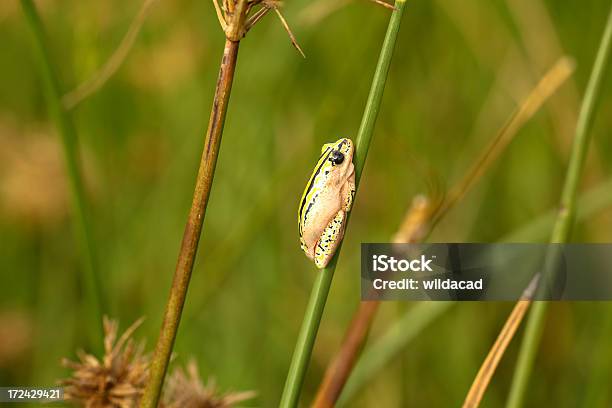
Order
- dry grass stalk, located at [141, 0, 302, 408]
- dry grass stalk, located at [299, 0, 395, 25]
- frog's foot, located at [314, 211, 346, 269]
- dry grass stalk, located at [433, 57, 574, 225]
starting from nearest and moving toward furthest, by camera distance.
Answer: dry grass stalk, located at [141, 0, 302, 408] < frog's foot, located at [314, 211, 346, 269] < dry grass stalk, located at [433, 57, 574, 225] < dry grass stalk, located at [299, 0, 395, 25]

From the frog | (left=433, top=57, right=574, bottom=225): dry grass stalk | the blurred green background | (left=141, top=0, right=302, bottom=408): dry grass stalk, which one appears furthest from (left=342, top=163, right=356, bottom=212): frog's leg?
the blurred green background

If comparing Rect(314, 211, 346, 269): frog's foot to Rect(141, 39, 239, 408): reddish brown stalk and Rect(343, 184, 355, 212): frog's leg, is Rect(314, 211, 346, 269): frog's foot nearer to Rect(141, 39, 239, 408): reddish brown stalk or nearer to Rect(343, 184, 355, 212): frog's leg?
Rect(343, 184, 355, 212): frog's leg

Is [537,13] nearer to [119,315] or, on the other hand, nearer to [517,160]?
[517,160]

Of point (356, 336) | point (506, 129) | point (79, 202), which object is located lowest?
point (356, 336)

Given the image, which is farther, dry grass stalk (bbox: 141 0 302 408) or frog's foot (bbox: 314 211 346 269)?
frog's foot (bbox: 314 211 346 269)

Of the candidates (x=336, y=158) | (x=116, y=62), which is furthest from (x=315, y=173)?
(x=116, y=62)

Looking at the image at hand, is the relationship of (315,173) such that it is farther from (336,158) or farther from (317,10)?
(317,10)
